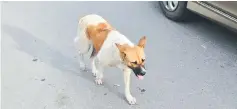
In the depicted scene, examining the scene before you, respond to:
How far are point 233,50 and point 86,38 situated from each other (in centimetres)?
175

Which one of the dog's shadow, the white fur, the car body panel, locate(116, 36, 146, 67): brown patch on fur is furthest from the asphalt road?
locate(116, 36, 146, 67): brown patch on fur

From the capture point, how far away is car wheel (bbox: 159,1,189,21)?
498cm

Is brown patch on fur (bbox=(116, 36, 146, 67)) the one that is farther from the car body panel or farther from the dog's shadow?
the car body panel

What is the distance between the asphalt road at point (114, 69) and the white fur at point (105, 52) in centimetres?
13

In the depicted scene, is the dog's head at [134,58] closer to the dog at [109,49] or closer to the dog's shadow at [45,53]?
the dog at [109,49]

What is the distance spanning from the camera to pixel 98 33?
3.72 metres

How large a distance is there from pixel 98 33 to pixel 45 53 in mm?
1062

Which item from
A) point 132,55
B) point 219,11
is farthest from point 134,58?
point 219,11

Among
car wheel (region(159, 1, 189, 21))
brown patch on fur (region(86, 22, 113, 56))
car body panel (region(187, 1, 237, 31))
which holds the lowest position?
car wheel (region(159, 1, 189, 21))

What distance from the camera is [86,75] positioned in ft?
13.7

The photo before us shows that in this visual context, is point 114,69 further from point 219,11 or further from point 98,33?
point 219,11

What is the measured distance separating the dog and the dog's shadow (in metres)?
0.11

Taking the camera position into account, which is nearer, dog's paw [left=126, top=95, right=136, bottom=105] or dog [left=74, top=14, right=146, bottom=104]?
dog [left=74, top=14, right=146, bottom=104]

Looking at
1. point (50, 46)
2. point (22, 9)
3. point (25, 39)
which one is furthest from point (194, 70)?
point (22, 9)
